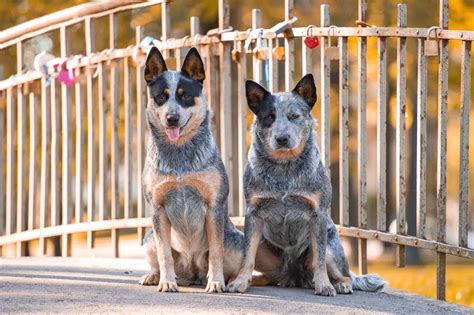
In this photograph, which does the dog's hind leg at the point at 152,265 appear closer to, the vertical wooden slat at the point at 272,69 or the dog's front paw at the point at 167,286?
the dog's front paw at the point at 167,286

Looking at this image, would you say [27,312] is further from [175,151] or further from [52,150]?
[52,150]

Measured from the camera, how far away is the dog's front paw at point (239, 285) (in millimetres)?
5688

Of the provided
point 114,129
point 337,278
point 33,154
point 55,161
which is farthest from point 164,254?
point 33,154

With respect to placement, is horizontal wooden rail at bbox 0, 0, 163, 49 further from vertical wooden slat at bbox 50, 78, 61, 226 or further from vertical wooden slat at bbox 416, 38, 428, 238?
vertical wooden slat at bbox 416, 38, 428, 238

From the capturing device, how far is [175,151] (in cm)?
585

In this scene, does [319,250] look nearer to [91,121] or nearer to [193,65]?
[193,65]

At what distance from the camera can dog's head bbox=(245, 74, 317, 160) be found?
577cm

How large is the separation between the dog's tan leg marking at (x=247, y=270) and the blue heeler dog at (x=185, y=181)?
0.28 feet

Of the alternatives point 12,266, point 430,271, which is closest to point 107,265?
point 12,266

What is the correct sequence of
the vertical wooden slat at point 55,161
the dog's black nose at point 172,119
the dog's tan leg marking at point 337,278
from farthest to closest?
the vertical wooden slat at point 55,161 < the dog's tan leg marking at point 337,278 < the dog's black nose at point 172,119

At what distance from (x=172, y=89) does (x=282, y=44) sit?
2.13 m

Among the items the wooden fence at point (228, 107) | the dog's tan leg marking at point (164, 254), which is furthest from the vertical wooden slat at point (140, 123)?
the dog's tan leg marking at point (164, 254)

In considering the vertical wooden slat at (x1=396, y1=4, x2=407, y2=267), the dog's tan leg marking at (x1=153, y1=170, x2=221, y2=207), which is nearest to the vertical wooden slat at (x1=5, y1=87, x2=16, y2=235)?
the dog's tan leg marking at (x1=153, y1=170, x2=221, y2=207)

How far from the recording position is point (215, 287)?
568cm
